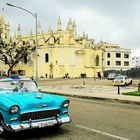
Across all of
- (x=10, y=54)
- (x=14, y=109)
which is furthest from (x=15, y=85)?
(x=10, y=54)

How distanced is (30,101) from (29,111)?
12.1 inches

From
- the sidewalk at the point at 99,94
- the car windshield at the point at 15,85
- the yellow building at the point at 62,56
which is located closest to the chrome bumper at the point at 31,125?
the car windshield at the point at 15,85

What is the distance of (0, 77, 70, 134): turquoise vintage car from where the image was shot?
309 inches

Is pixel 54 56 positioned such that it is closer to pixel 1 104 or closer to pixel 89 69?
pixel 89 69

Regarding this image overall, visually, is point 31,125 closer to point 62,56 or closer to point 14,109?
point 14,109

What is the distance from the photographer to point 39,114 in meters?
8.10

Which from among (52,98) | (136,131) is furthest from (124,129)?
(52,98)

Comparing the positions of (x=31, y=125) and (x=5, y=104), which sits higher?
(x=5, y=104)

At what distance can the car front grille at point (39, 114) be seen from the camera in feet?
26.0

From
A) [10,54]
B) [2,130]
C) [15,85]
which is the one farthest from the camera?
[10,54]

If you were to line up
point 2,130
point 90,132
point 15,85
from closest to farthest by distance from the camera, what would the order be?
point 2,130 → point 90,132 → point 15,85

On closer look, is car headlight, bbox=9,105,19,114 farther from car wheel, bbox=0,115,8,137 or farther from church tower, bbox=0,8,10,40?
church tower, bbox=0,8,10,40

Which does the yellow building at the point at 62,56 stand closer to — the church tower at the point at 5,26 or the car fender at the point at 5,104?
the church tower at the point at 5,26

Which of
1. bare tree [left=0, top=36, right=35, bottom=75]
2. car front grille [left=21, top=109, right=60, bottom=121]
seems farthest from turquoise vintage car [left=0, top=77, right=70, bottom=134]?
bare tree [left=0, top=36, right=35, bottom=75]
